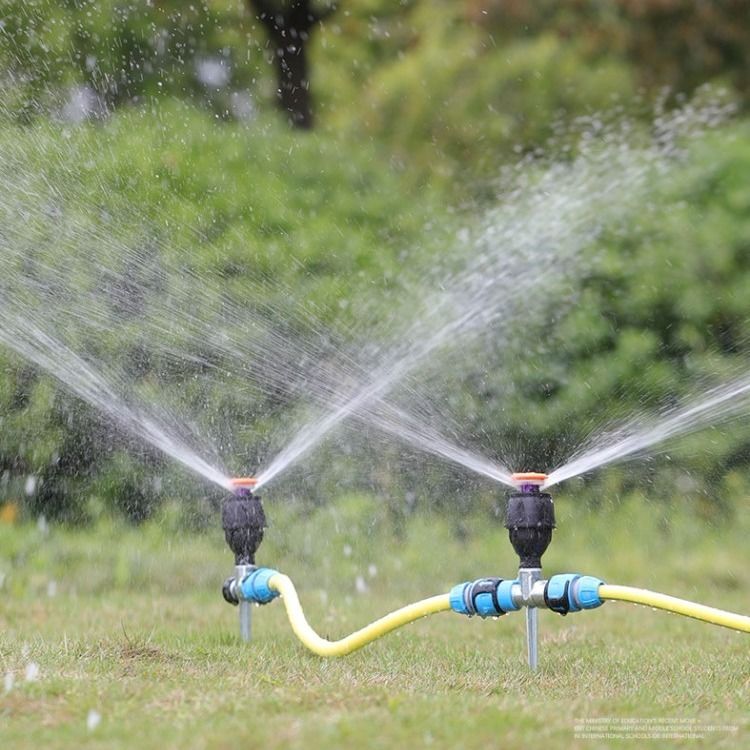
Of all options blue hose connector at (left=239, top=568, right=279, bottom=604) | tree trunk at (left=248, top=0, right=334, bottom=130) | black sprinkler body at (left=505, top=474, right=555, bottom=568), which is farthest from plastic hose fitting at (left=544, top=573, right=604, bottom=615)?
tree trunk at (left=248, top=0, right=334, bottom=130)

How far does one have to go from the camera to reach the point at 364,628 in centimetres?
350

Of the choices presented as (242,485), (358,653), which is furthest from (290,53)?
(358,653)

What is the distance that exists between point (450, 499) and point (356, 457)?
0.55 m

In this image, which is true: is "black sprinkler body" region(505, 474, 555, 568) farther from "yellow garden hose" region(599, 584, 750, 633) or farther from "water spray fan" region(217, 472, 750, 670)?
"yellow garden hose" region(599, 584, 750, 633)

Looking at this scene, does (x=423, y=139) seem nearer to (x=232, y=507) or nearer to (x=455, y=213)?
(x=455, y=213)

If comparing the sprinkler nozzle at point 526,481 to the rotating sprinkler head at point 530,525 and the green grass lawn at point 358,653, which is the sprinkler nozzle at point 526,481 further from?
the green grass lawn at point 358,653

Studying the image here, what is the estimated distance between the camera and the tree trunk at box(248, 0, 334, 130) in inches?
357

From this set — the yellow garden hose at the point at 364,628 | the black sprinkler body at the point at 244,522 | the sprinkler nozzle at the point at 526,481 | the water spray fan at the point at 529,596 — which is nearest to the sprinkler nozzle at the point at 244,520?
the black sprinkler body at the point at 244,522

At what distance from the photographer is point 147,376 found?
6.02m

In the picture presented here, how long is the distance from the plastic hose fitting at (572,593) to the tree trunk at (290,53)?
6.14m

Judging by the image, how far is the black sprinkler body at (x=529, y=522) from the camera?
3.40 meters

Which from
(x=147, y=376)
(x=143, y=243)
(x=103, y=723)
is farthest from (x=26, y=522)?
(x=103, y=723)

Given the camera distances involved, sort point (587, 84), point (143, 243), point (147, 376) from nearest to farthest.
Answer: point (147, 376) → point (143, 243) → point (587, 84)

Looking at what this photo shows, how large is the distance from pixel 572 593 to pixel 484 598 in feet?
0.81
